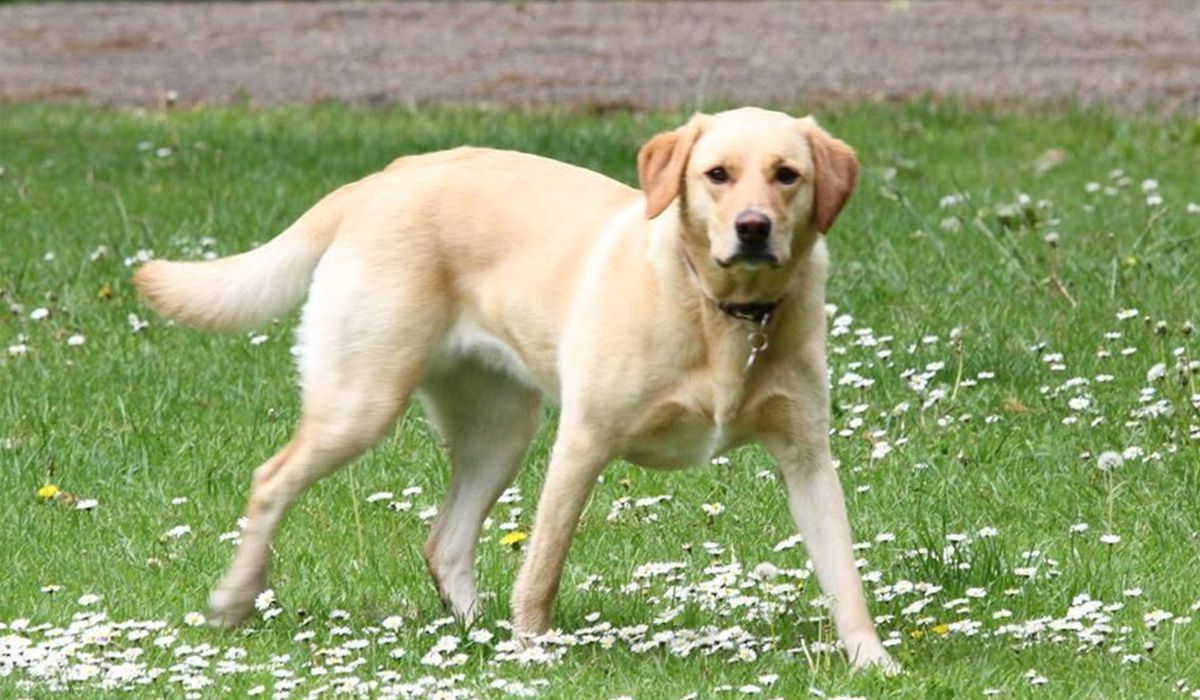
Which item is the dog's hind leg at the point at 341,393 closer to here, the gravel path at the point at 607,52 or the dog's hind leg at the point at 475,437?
the dog's hind leg at the point at 475,437

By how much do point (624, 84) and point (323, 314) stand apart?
8499 millimetres

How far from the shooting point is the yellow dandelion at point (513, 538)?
589cm

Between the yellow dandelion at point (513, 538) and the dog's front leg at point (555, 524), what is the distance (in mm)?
830

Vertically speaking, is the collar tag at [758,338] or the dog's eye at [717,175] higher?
the dog's eye at [717,175]

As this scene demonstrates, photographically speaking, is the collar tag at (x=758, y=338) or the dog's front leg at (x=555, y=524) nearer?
the collar tag at (x=758, y=338)

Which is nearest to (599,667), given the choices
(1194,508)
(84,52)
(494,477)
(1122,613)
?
(494,477)

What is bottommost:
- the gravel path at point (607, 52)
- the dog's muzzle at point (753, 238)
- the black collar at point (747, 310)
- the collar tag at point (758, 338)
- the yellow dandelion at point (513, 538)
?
the gravel path at point (607, 52)

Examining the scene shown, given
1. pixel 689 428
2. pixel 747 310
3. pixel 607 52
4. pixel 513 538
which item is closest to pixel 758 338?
pixel 747 310

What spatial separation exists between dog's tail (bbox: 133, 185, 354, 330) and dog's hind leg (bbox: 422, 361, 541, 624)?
0.44 meters

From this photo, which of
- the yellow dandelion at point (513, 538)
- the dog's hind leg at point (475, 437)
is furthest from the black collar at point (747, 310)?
the yellow dandelion at point (513, 538)

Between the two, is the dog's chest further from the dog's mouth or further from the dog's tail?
the dog's tail

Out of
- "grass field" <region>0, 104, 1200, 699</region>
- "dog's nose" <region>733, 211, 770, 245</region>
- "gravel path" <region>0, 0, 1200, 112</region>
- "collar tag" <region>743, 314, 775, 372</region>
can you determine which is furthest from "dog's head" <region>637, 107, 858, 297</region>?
"gravel path" <region>0, 0, 1200, 112</region>

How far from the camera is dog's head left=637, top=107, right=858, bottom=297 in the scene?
463 cm

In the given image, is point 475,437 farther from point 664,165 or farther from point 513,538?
point 664,165
